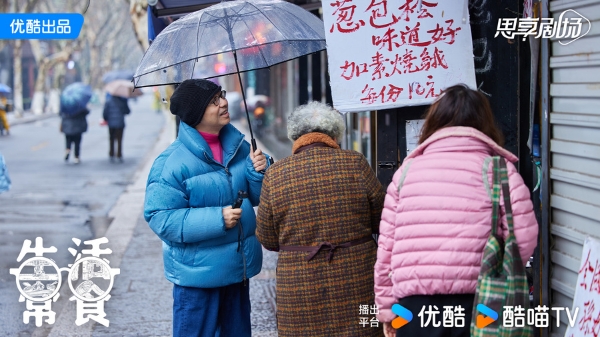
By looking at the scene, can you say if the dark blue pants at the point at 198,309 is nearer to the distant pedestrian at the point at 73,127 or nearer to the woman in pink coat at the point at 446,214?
the woman in pink coat at the point at 446,214

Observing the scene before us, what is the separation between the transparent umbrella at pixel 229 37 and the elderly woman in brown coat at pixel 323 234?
0.76 metres

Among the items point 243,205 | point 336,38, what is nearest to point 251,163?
point 243,205

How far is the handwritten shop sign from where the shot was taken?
436cm

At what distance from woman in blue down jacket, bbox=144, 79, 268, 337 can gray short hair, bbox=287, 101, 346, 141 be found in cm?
38

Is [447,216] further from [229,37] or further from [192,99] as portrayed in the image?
[229,37]

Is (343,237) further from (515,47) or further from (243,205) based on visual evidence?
(515,47)

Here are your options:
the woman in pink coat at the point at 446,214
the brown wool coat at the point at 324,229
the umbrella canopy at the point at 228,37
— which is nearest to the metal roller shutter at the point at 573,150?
the woman in pink coat at the point at 446,214

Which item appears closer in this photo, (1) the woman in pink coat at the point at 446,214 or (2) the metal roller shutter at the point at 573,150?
(1) the woman in pink coat at the point at 446,214

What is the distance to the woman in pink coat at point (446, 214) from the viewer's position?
3168 mm

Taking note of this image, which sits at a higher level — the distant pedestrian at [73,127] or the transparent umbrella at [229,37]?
the transparent umbrella at [229,37]

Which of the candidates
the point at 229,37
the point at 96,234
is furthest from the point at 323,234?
the point at 96,234

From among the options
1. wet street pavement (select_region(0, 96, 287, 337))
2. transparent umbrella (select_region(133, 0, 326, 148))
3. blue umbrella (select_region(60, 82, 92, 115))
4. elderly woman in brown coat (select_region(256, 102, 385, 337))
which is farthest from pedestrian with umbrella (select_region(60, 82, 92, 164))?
elderly woman in brown coat (select_region(256, 102, 385, 337))

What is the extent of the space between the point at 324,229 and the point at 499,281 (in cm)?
96

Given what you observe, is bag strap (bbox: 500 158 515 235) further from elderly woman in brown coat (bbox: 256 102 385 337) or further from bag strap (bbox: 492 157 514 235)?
elderly woman in brown coat (bbox: 256 102 385 337)
